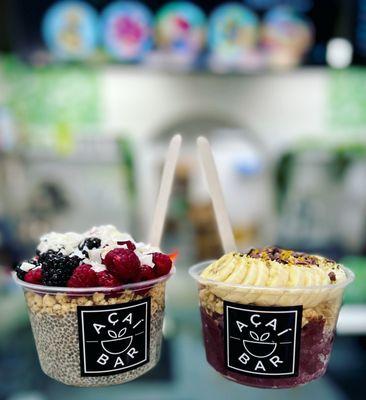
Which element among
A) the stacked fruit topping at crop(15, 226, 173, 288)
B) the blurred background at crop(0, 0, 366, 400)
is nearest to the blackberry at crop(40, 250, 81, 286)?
the stacked fruit topping at crop(15, 226, 173, 288)

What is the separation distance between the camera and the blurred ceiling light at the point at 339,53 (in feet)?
10.8

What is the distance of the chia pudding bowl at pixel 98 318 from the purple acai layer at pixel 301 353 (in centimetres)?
8

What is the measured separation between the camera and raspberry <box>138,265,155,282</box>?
30.7 inches

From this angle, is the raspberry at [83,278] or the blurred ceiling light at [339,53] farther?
the blurred ceiling light at [339,53]

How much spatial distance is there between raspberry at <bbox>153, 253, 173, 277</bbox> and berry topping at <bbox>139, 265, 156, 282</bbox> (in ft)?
0.04

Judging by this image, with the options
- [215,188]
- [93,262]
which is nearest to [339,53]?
[215,188]

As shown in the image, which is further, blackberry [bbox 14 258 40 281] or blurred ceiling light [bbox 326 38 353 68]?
blurred ceiling light [bbox 326 38 353 68]

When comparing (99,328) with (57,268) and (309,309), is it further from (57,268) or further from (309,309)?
(309,309)

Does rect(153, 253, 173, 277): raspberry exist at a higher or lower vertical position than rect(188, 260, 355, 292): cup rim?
higher

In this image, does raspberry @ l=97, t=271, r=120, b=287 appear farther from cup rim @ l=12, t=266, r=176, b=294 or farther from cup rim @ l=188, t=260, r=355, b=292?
cup rim @ l=188, t=260, r=355, b=292

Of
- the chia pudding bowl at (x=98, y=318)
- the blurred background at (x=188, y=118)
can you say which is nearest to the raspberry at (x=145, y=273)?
the chia pudding bowl at (x=98, y=318)

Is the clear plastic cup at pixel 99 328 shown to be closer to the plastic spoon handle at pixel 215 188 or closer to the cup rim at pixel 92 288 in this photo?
the cup rim at pixel 92 288

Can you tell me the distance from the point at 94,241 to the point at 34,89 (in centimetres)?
317

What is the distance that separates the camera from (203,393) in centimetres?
195
